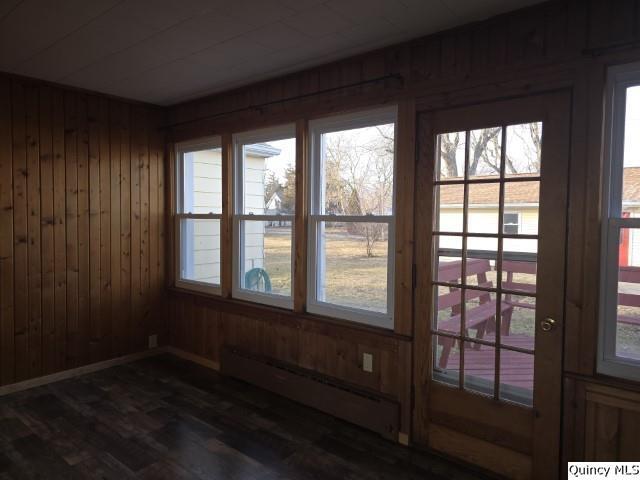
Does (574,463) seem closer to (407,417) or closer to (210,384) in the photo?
(407,417)

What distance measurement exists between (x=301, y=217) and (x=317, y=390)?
4.47ft

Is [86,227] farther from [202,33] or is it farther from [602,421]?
[602,421]

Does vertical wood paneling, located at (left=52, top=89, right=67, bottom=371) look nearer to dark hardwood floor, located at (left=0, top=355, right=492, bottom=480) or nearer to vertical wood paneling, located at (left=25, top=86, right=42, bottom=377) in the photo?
vertical wood paneling, located at (left=25, top=86, right=42, bottom=377)

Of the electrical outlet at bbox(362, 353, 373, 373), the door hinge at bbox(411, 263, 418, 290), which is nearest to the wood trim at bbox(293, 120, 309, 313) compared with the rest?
Answer: the electrical outlet at bbox(362, 353, 373, 373)

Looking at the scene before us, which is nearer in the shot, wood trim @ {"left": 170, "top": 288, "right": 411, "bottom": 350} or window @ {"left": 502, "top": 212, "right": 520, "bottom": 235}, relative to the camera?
window @ {"left": 502, "top": 212, "right": 520, "bottom": 235}

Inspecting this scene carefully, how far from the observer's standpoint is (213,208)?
14.1 ft

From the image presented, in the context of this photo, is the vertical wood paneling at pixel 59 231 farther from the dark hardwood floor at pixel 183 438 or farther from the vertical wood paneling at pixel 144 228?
the vertical wood paneling at pixel 144 228

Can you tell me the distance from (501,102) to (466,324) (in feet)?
4.36

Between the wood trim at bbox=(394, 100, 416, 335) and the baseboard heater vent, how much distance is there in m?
0.57

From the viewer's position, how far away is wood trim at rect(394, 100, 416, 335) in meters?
2.77

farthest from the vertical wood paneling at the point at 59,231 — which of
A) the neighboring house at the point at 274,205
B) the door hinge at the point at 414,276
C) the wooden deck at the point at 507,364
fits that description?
the wooden deck at the point at 507,364

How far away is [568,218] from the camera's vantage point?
2.21m

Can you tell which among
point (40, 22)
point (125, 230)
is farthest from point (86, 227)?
point (40, 22)

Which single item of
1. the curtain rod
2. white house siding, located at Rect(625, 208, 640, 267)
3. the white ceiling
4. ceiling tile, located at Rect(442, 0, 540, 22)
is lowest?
white house siding, located at Rect(625, 208, 640, 267)
